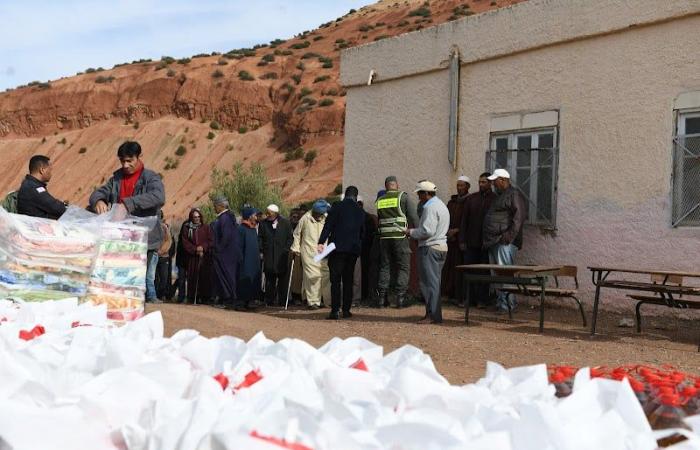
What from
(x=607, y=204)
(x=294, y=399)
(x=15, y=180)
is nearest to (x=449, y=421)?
(x=294, y=399)

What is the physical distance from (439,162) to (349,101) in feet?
8.07

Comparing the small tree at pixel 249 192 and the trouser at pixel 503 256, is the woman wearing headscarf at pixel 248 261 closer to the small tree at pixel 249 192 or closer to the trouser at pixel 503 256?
the trouser at pixel 503 256

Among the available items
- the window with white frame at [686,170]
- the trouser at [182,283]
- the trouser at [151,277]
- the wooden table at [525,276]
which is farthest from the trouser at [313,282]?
the window with white frame at [686,170]

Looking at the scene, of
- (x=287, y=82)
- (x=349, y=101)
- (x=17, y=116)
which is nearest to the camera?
(x=349, y=101)

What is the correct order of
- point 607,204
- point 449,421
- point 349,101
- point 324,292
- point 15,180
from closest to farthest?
1. point 449,421
2. point 607,204
3. point 324,292
4. point 349,101
5. point 15,180

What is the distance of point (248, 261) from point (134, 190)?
6735mm

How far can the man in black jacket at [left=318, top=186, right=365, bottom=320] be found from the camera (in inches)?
423

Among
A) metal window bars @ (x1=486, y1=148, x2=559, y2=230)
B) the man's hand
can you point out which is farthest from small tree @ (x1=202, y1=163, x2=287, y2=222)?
the man's hand

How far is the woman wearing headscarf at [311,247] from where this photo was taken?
41.9ft

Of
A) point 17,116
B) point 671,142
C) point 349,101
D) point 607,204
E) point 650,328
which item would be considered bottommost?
point 650,328

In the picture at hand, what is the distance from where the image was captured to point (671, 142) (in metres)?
9.86

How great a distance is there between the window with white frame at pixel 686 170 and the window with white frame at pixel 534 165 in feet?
5.58

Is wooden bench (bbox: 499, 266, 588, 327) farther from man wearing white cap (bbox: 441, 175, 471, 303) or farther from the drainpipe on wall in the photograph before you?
the drainpipe on wall

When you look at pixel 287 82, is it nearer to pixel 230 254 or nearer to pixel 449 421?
pixel 230 254
